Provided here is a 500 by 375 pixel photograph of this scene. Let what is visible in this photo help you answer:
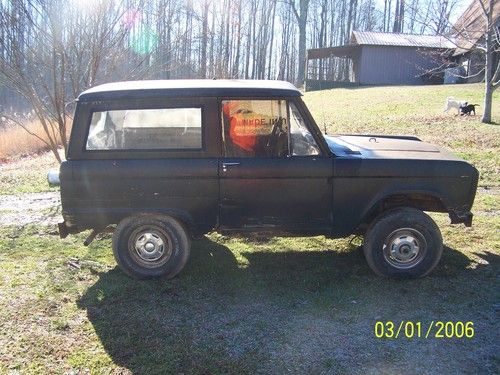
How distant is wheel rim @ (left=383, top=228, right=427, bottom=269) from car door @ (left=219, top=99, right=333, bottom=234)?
695 mm

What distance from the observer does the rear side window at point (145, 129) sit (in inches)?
173

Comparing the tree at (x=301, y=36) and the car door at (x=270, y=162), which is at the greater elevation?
the tree at (x=301, y=36)

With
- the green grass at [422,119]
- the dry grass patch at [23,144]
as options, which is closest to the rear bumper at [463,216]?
the green grass at [422,119]

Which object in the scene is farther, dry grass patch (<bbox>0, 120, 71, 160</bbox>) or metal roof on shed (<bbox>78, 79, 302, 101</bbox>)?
dry grass patch (<bbox>0, 120, 71, 160</bbox>)

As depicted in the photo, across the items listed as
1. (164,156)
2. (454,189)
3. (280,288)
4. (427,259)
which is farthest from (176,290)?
(454,189)

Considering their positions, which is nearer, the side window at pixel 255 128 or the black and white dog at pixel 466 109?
the side window at pixel 255 128

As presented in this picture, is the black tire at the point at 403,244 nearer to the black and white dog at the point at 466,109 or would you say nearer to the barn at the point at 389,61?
the black and white dog at the point at 466,109

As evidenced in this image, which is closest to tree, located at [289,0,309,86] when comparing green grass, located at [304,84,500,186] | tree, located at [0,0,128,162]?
green grass, located at [304,84,500,186]

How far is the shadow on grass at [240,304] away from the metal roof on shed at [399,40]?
94.7 ft

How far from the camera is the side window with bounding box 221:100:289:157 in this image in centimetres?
441

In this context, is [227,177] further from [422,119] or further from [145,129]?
[422,119]

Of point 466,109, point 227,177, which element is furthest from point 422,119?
point 227,177

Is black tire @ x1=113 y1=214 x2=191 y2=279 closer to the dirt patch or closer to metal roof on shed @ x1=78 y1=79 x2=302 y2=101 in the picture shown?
metal roof on shed @ x1=78 y1=79 x2=302 y2=101

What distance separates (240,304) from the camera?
4195 mm
